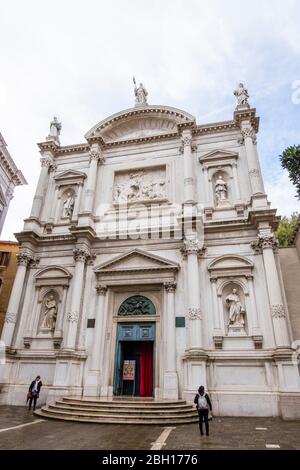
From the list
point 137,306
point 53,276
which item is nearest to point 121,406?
point 137,306

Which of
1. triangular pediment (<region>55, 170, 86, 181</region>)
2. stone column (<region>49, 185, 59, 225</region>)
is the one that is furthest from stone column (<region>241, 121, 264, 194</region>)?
stone column (<region>49, 185, 59, 225</region>)

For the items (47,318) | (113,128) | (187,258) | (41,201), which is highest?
(113,128)

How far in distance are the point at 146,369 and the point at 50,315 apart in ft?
16.9

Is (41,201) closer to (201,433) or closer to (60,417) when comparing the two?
(60,417)

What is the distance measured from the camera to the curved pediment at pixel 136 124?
1898 centimetres

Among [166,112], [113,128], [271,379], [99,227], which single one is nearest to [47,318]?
[99,227]

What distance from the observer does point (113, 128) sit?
19859mm

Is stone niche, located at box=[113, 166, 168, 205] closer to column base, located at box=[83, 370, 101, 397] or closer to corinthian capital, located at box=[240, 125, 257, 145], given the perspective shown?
corinthian capital, located at box=[240, 125, 257, 145]

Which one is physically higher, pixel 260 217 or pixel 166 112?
pixel 166 112

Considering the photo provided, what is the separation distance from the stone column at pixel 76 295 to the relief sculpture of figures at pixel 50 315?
1.17 meters

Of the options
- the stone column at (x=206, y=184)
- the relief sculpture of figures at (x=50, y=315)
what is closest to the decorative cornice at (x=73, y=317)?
the relief sculpture of figures at (x=50, y=315)

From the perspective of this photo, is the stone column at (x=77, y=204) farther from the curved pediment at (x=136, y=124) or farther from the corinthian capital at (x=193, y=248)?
the corinthian capital at (x=193, y=248)

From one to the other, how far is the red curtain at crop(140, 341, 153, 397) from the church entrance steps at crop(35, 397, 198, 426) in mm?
2690
